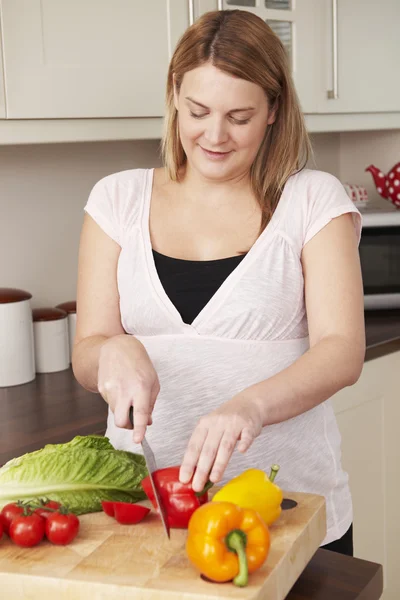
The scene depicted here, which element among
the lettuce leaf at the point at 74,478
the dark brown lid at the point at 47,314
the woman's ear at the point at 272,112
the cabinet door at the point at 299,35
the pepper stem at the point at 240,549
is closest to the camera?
the pepper stem at the point at 240,549

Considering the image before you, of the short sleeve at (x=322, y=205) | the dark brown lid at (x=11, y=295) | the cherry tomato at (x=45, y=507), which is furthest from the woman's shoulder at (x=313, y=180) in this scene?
the dark brown lid at (x=11, y=295)

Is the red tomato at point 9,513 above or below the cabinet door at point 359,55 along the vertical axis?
below

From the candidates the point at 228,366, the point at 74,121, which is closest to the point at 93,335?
the point at 228,366

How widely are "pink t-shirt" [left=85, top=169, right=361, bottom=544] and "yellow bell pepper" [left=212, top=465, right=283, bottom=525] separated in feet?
0.98

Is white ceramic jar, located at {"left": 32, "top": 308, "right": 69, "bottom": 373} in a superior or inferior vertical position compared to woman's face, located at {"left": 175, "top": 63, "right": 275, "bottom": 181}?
inferior

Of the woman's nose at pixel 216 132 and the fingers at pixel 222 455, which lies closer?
the fingers at pixel 222 455

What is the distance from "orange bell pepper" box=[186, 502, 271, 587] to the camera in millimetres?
899

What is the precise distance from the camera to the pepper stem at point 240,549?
35.0 inches

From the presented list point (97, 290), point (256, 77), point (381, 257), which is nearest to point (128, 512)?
point (97, 290)

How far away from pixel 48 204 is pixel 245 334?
3.44 feet

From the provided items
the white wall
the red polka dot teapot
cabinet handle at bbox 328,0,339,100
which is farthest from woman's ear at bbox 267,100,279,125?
the red polka dot teapot

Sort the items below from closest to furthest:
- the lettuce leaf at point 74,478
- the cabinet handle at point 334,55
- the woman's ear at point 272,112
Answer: the lettuce leaf at point 74,478 < the woman's ear at point 272,112 < the cabinet handle at point 334,55

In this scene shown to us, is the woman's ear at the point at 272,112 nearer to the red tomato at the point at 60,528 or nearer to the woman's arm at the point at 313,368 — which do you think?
the woman's arm at the point at 313,368

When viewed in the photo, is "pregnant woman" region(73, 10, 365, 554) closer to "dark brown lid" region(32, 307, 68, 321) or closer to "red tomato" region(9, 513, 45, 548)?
"red tomato" region(9, 513, 45, 548)
